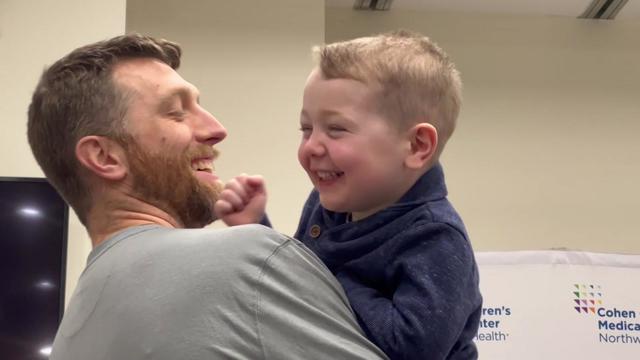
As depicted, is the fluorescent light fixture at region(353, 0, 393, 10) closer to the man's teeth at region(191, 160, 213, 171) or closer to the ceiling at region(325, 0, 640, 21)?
the ceiling at region(325, 0, 640, 21)

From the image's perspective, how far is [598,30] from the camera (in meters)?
4.06

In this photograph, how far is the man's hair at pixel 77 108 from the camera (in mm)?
1369

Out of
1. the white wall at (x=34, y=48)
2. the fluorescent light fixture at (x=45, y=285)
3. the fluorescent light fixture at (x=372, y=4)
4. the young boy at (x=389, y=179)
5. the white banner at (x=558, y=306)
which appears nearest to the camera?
the young boy at (x=389, y=179)

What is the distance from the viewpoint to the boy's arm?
1091mm

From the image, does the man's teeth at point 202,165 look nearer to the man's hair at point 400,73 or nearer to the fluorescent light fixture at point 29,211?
the man's hair at point 400,73

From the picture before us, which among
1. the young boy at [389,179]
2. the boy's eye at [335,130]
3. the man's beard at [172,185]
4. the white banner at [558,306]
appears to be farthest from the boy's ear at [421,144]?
the white banner at [558,306]

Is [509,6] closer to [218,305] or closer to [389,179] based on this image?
[389,179]

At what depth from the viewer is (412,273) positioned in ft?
3.67

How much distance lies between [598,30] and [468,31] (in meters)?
0.68

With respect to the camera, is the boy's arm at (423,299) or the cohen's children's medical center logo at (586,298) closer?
the boy's arm at (423,299)

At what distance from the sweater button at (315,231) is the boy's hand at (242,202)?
0.29ft

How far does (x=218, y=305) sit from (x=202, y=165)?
450mm

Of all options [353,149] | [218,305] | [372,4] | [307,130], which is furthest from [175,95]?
[372,4]

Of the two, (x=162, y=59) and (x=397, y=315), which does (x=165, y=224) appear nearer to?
(x=162, y=59)
